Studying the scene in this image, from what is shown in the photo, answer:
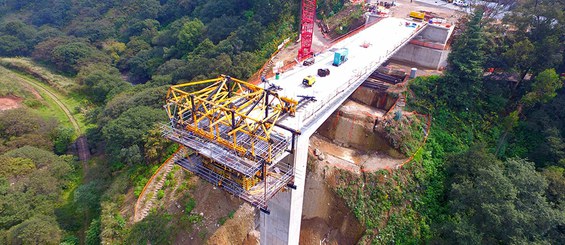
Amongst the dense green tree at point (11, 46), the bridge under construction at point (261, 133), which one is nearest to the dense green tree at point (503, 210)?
the bridge under construction at point (261, 133)

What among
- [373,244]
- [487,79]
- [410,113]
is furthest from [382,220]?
[487,79]

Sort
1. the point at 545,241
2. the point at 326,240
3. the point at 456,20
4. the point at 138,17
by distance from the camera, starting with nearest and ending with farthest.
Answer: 1. the point at 545,241
2. the point at 326,240
3. the point at 456,20
4. the point at 138,17

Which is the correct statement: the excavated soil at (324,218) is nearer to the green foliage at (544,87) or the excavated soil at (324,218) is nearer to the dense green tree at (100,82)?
the green foliage at (544,87)

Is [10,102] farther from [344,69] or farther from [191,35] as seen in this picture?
[344,69]

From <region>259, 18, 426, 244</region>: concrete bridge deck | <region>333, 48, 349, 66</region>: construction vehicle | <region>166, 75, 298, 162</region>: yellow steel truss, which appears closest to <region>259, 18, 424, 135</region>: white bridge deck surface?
<region>259, 18, 426, 244</region>: concrete bridge deck

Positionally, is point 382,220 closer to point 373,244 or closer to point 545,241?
point 373,244

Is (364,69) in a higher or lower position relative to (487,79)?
higher
